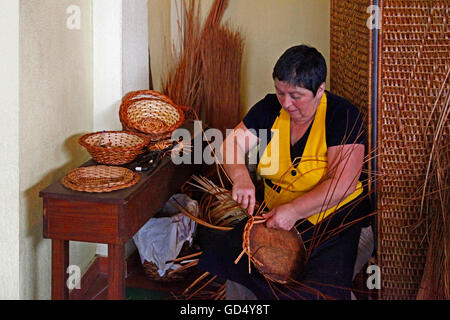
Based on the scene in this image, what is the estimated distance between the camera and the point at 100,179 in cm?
234

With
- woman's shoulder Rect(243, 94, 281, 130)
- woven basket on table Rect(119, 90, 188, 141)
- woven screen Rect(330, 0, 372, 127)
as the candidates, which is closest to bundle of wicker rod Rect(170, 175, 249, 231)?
woven basket on table Rect(119, 90, 188, 141)

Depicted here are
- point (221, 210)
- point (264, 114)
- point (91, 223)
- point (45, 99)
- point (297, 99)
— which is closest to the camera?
point (91, 223)

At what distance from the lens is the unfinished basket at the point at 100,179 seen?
224 cm

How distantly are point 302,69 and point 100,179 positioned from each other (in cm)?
90

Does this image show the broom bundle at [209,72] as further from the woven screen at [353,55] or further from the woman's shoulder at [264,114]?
the woman's shoulder at [264,114]

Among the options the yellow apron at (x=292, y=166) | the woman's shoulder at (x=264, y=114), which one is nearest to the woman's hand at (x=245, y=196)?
the yellow apron at (x=292, y=166)

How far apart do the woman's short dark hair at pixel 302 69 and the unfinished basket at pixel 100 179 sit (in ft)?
2.36

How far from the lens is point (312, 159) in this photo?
95.0 inches

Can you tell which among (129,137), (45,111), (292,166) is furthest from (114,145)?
Answer: (292,166)

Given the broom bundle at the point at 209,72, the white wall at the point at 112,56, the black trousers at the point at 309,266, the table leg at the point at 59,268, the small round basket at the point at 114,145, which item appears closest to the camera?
the black trousers at the point at 309,266

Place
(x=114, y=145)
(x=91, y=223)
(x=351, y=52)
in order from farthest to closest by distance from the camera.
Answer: (x=351, y=52) < (x=114, y=145) < (x=91, y=223)

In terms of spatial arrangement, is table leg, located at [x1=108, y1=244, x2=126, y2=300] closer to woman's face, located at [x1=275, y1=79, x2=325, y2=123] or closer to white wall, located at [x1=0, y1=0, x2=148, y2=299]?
white wall, located at [x1=0, y1=0, x2=148, y2=299]

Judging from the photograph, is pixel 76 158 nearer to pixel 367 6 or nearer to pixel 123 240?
pixel 123 240
